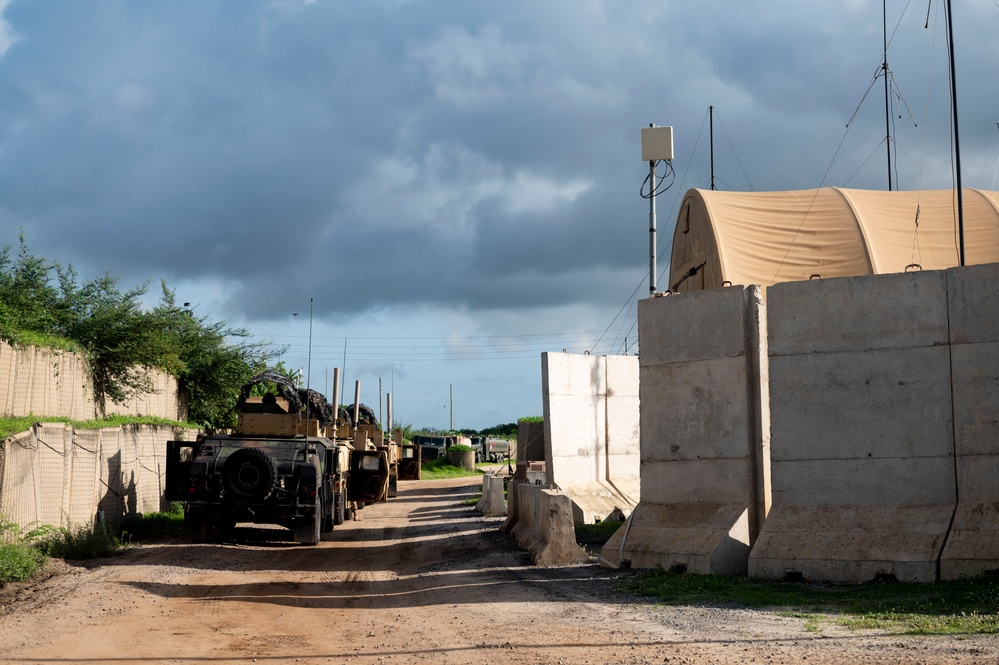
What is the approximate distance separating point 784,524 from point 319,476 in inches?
350

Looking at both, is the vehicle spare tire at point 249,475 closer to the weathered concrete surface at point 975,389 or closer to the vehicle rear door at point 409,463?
the weathered concrete surface at point 975,389

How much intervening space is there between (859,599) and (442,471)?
5210 cm

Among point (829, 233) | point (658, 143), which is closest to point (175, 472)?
point (658, 143)

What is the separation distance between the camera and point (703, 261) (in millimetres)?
20984

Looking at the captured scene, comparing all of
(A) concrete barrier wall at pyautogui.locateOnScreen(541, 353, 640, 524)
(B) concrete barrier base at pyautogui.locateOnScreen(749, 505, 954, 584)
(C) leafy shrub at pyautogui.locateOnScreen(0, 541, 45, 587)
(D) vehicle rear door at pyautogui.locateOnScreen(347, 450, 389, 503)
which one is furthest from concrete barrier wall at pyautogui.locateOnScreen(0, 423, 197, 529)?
(B) concrete barrier base at pyautogui.locateOnScreen(749, 505, 954, 584)

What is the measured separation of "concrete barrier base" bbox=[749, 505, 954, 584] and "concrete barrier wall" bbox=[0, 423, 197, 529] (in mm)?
10431

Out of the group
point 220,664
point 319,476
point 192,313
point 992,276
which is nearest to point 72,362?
point 319,476

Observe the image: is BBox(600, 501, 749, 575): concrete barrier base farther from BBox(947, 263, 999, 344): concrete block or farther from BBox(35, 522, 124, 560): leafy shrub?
BBox(35, 522, 124, 560): leafy shrub

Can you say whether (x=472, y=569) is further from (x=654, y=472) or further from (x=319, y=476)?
(x=319, y=476)

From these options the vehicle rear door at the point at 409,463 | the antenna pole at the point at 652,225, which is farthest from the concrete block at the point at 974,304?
the vehicle rear door at the point at 409,463

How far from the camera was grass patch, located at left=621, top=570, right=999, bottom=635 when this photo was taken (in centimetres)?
912

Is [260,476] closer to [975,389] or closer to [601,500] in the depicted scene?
[601,500]

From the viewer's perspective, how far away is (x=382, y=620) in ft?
34.6

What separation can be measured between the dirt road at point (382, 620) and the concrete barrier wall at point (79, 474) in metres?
1.34
